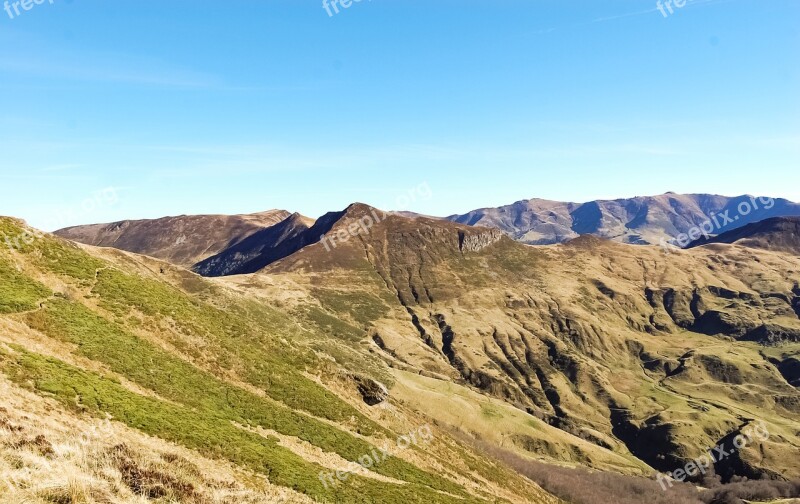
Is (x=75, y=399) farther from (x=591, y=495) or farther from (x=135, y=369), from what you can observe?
(x=591, y=495)

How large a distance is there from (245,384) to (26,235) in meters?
28.4

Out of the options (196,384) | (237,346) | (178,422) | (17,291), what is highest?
(17,291)

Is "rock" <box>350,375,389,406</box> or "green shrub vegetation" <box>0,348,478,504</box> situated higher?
"green shrub vegetation" <box>0,348,478,504</box>

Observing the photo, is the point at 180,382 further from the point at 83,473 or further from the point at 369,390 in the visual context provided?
the point at 83,473

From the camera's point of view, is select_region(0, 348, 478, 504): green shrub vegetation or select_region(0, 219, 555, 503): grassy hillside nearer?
select_region(0, 348, 478, 504): green shrub vegetation

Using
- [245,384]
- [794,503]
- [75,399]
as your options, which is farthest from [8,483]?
[794,503]

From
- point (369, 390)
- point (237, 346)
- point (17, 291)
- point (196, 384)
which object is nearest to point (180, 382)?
point (196, 384)

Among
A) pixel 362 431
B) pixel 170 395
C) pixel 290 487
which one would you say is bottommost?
pixel 362 431

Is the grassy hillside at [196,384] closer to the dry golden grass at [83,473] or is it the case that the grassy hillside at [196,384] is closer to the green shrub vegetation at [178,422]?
the green shrub vegetation at [178,422]

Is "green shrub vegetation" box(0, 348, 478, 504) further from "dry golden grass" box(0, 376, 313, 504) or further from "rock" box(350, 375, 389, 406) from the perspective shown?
"rock" box(350, 375, 389, 406)

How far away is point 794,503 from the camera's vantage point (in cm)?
14988

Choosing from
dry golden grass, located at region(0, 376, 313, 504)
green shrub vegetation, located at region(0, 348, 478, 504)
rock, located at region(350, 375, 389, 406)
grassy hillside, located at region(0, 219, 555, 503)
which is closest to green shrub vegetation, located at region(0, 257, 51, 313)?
grassy hillside, located at region(0, 219, 555, 503)

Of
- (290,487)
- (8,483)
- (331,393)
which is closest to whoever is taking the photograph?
(8,483)

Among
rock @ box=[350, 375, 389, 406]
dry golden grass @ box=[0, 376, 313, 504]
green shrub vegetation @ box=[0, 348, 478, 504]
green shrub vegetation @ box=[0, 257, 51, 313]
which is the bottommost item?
rock @ box=[350, 375, 389, 406]
